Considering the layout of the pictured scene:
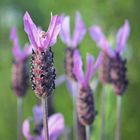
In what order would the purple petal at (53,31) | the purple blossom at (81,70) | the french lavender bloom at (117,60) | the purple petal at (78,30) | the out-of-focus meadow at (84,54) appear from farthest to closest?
the out-of-focus meadow at (84,54)
the purple petal at (78,30)
the french lavender bloom at (117,60)
the purple blossom at (81,70)
the purple petal at (53,31)

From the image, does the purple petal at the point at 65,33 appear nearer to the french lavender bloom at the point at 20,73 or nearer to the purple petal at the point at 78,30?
the purple petal at the point at 78,30

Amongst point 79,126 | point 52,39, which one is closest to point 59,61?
point 79,126

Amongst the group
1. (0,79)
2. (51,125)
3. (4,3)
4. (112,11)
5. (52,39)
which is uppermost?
(4,3)

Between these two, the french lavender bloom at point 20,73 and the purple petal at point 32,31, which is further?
the french lavender bloom at point 20,73

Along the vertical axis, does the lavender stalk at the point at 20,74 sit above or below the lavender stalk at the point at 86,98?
above

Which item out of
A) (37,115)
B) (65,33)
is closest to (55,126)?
(37,115)

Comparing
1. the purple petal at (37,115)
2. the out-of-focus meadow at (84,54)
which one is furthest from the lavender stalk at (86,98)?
the out-of-focus meadow at (84,54)

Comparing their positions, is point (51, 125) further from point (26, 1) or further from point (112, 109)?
point (26, 1)
